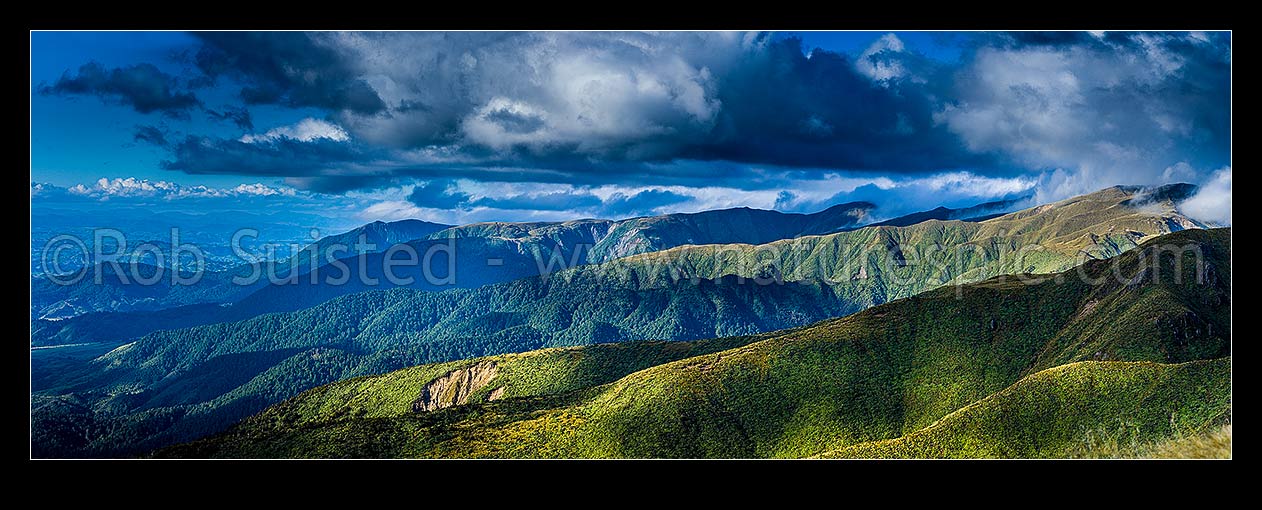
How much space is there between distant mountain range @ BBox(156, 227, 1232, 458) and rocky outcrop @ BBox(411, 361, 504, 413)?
34.2 metres

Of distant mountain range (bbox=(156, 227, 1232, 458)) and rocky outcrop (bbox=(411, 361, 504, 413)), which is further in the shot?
rocky outcrop (bbox=(411, 361, 504, 413))

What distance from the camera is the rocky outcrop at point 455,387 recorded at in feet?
543

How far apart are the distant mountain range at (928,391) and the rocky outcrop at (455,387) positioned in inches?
1346

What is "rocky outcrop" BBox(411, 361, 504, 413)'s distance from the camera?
166 metres

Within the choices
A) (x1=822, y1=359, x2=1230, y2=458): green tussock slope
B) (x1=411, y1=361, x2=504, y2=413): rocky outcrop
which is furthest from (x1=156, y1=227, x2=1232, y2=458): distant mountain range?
(x1=411, y1=361, x2=504, y2=413): rocky outcrop

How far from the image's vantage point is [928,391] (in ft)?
371

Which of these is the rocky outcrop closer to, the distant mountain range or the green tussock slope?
the distant mountain range

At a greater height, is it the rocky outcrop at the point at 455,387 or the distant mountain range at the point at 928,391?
the distant mountain range at the point at 928,391

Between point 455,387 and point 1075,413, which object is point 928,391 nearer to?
point 1075,413

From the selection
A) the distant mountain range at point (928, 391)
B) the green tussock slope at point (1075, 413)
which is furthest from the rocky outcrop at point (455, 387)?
the green tussock slope at point (1075, 413)

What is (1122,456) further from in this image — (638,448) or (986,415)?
(638,448)

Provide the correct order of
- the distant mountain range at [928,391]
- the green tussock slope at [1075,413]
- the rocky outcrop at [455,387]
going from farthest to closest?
the rocky outcrop at [455,387]
the distant mountain range at [928,391]
the green tussock slope at [1075,413]

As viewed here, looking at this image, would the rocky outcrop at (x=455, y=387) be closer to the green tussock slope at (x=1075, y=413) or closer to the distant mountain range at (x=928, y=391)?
the distant mountain range at (x=928, y=391)

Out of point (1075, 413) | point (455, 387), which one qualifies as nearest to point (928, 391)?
point (1075, 413)
